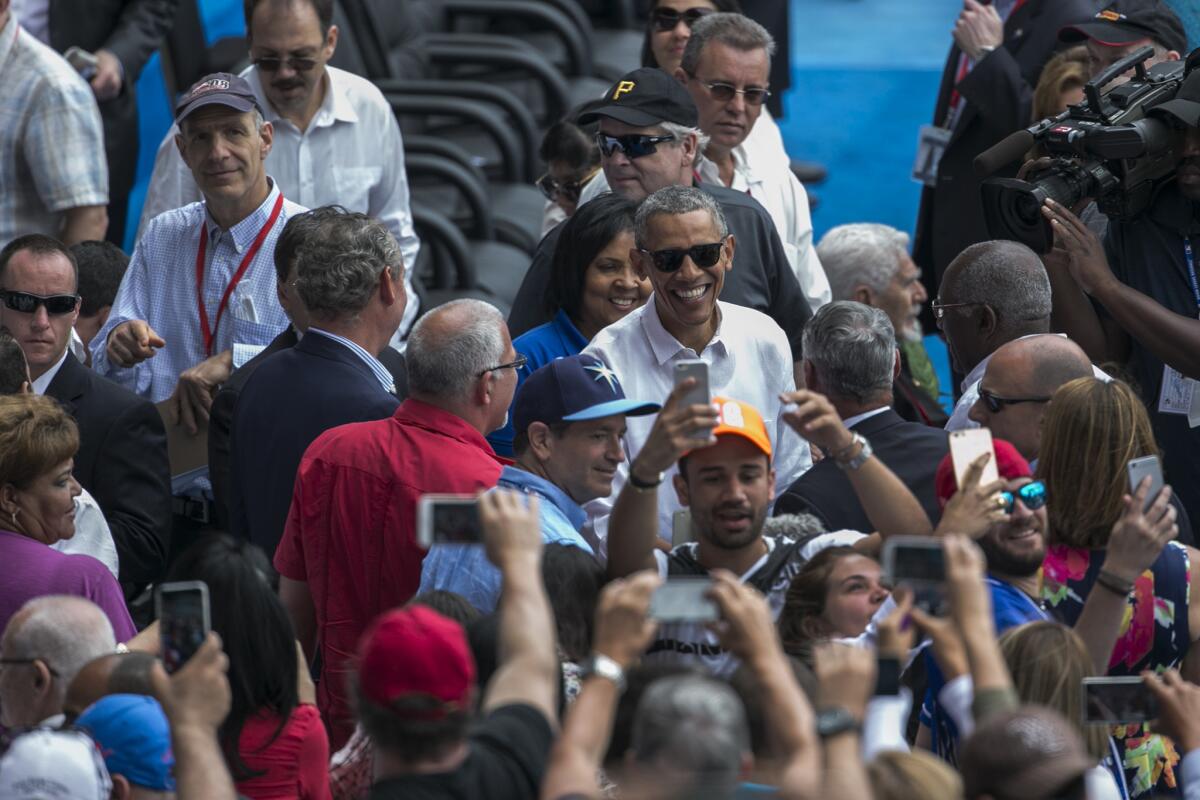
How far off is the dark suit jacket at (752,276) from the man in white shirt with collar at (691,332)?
516 mm

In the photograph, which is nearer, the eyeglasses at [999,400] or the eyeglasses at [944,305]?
the eyeglasses at [999,400]

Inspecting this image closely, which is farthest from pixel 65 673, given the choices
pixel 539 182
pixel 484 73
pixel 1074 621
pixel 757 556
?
pixel 484 73

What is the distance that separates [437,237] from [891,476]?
3713 mm

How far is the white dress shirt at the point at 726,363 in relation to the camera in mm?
4855

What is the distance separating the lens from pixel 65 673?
3473 mm

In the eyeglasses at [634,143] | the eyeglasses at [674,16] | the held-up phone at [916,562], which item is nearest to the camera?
the held-up phone at [916,562]

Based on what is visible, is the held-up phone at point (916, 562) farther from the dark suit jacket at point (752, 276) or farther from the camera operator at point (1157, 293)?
the dark suit jacket at point (752, 276)

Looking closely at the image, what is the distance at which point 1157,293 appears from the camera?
5379mm

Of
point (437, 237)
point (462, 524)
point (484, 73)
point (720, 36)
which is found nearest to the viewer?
point (462, 524)

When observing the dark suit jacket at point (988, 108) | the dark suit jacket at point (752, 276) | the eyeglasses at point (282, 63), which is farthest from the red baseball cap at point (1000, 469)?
the dark suit jacket at point (988, 108)

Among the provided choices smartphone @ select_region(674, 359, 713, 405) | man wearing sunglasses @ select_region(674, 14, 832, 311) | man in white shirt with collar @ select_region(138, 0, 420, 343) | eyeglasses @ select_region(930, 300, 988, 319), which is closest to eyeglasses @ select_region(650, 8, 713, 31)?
man wearing sunglasses @ select_region(674, 14, 832, 311)

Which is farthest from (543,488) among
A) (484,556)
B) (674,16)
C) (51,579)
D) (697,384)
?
(674,16)

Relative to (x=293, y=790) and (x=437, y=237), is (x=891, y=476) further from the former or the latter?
(x=437, y=237)

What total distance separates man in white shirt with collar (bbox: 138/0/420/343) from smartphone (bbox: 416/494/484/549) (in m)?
3.06
